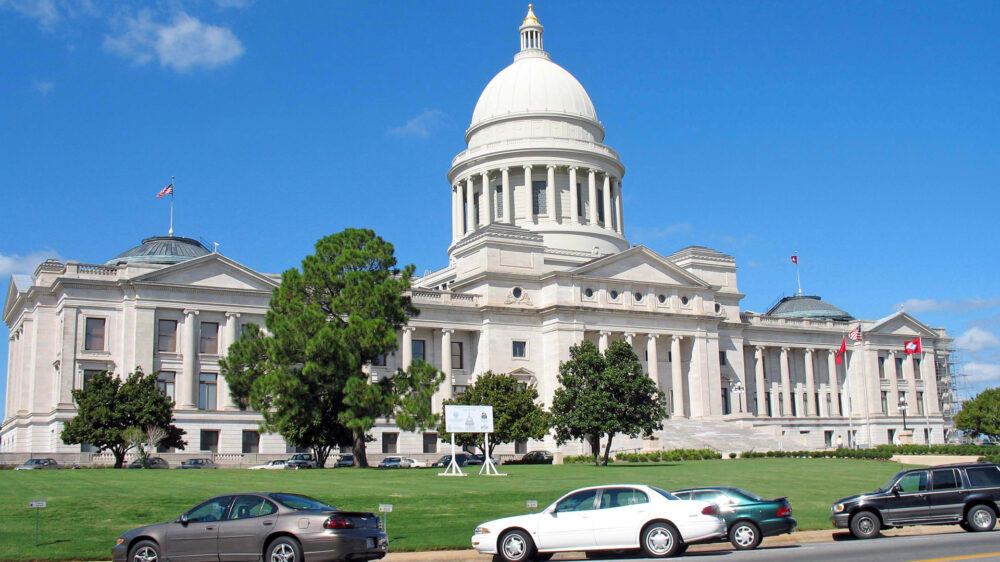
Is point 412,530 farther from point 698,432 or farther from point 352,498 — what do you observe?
point 698,432

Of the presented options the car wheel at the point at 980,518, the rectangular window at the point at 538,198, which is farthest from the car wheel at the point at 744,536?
the rectangular window at the point at 538,198

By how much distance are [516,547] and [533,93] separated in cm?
8268

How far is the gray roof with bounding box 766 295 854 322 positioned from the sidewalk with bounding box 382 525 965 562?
8076cm

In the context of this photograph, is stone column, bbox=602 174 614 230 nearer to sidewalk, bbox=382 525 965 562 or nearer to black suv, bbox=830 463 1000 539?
sidewalk, bbox=382 525 965 562

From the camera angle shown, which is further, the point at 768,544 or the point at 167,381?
the point at 167,381

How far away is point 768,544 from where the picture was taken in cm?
2573

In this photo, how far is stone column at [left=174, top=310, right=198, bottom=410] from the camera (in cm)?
6825

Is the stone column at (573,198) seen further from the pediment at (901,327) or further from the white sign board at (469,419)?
the white sign board at (469,419)

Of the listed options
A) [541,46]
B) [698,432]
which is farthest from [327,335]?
[541,46]

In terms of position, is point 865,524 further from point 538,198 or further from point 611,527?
point 538,198

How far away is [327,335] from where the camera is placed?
5097 cm

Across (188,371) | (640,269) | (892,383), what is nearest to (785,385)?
(892,383)

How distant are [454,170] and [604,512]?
81.6m

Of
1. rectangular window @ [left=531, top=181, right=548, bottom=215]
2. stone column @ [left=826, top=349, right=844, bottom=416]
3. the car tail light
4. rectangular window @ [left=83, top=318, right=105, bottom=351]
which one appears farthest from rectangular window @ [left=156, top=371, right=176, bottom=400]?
stone column @ [left=826, top=349, right=844, bottom=416]
